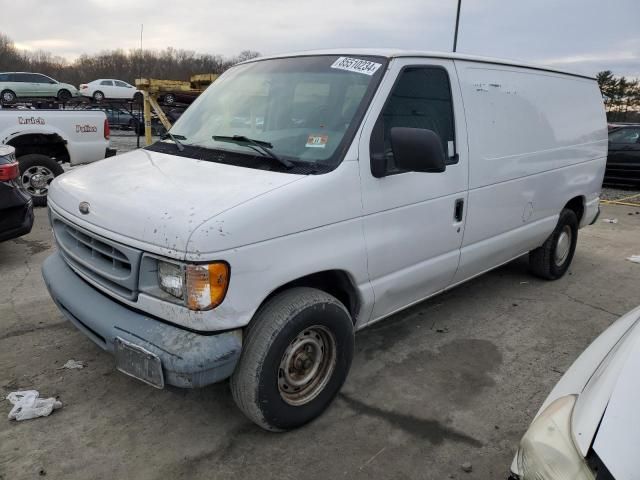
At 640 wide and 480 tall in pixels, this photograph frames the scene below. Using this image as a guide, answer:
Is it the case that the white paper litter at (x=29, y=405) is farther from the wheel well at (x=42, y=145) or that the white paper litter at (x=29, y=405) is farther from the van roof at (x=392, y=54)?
the wheel well at (x=42, y=145)

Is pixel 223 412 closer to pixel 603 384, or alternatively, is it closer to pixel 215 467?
pixel 215 467

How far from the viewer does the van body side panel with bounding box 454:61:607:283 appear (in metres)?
3.79

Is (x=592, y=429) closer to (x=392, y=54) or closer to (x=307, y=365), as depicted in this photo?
(x=307, y=365)

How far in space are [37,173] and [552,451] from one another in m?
8.27

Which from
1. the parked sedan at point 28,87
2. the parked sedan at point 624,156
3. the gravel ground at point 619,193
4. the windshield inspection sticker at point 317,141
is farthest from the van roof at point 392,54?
the parked sedan at point 28,87

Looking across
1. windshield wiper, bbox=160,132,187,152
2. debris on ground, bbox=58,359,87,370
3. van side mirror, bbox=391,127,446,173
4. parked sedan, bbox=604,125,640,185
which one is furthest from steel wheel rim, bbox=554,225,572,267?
parked sedan, bbox=604,125,640,185

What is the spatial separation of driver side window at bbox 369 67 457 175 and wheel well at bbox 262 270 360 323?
0.66 m

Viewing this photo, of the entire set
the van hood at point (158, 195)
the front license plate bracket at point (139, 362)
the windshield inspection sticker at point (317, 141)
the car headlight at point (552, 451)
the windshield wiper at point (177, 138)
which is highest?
the windshield inspection sticker at point (317, 141)

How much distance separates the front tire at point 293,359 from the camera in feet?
8.29

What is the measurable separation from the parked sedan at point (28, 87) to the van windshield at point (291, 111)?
2592 cm

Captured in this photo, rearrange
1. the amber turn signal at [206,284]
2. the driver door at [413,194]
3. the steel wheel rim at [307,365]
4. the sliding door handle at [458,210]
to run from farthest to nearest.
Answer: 1. the sliding door handle at [458,210]
2. the driver door at [413,194]
3. the steel wheel rim at [307,365]
4. the amber turn signal at [206,284]

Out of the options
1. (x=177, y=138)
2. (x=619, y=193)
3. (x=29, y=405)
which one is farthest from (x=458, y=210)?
(x=619, y=193)

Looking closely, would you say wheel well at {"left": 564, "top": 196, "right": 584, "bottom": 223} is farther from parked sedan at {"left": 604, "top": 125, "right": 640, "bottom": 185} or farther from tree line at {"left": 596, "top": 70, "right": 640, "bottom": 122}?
tree line at {"left": 596, "top": 70, "right": 640, "bottom": 122}

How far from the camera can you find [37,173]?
8.01 m
